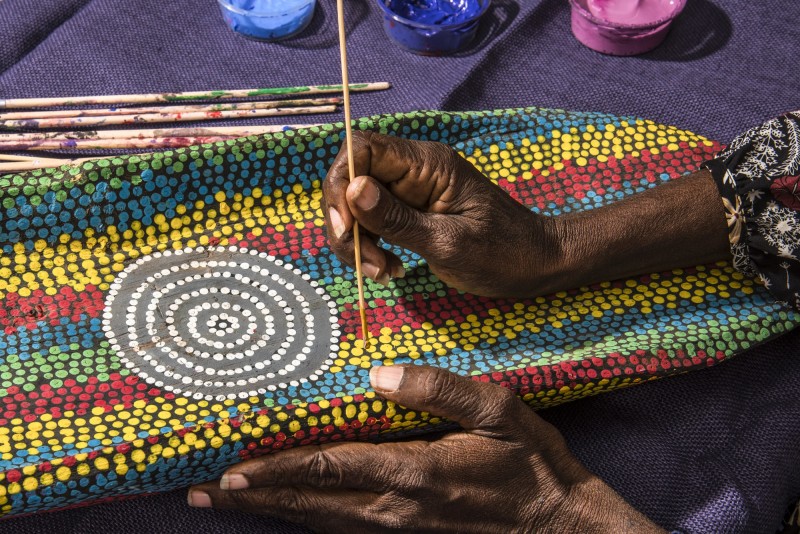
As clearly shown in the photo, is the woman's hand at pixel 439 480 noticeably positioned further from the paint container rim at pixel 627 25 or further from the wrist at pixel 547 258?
the paint container rim at pixel 627 25

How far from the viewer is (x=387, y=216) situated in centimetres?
119

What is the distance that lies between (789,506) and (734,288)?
38cm

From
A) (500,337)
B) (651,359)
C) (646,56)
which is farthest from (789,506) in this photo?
(646,56)

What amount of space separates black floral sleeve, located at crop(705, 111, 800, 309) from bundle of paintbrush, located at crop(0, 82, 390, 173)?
76 cm

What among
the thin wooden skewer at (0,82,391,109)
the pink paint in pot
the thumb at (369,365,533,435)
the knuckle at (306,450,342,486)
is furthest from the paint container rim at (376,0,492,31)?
the knuckle at (306,450,342,486)

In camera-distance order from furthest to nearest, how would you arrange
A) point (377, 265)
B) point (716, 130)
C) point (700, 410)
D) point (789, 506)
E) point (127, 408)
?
point (716, 130)
point (789, 506)
point (700, 410)
point (377, 265)
point (127, 408)

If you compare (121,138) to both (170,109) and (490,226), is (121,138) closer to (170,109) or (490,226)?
(170,109)

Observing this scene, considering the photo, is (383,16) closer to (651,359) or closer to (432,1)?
(432,1)

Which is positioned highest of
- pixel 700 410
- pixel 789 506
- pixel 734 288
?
pixel 734 288

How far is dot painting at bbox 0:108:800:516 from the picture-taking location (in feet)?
3.58

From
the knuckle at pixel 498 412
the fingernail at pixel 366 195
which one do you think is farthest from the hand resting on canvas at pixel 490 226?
the knuckle at pixel 498 412

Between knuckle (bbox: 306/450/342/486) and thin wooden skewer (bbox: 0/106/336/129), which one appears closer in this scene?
knuckle (bbox: 306/450/342/486)

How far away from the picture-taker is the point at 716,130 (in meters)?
1.82

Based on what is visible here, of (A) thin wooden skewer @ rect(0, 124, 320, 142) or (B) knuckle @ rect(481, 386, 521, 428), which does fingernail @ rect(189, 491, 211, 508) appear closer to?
(B) knuckle @ rect(481, 386, 521, 428)
